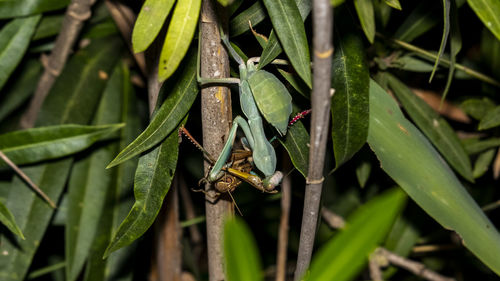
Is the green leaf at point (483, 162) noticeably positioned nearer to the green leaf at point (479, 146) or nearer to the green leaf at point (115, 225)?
the green leaf at point (479, 146)

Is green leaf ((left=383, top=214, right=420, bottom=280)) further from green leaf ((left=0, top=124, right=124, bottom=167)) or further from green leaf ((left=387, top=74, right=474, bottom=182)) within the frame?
green leaf ((left=0, top=124, right=124, bottom=167))

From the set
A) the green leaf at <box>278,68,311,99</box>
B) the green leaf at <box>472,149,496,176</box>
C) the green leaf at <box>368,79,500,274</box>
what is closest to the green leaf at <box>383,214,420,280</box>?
the green leaf at <box>472,149,496,176</box>

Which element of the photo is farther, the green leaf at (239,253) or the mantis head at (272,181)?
the mantis head at (272,181)

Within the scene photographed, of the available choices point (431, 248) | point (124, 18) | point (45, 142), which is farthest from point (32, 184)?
point (431, 248)

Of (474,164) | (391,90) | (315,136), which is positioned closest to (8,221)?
(315,136)

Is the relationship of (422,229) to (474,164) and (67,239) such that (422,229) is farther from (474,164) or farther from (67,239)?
(67,239)

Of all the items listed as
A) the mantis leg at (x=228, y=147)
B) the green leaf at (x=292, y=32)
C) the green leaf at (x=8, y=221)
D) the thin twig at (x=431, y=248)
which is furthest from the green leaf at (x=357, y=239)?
the thin twig at (x=431, y=248)
